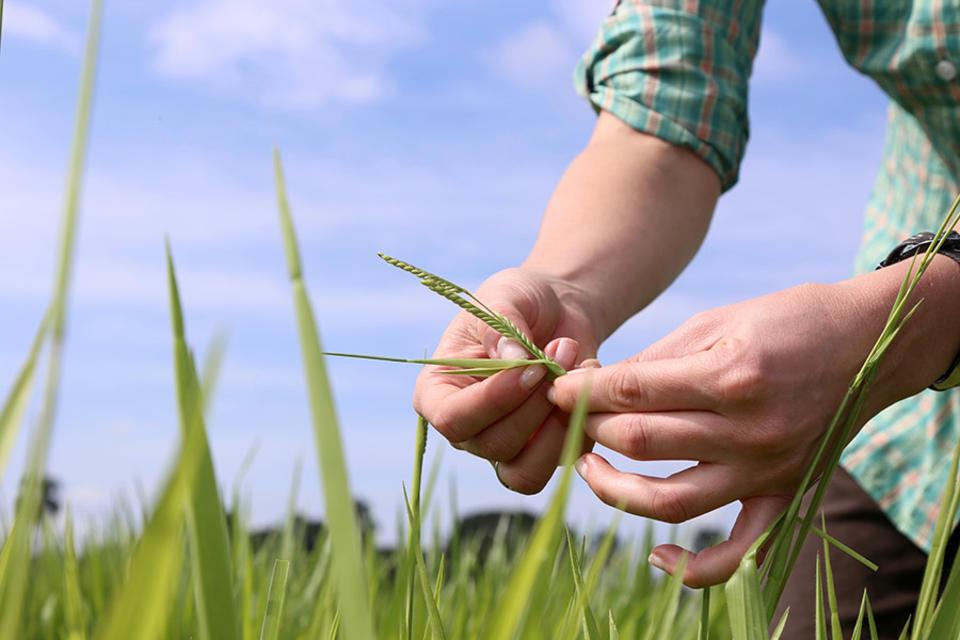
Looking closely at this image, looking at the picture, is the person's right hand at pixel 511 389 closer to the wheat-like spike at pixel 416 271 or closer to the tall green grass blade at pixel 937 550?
the wheat-like spike at pixel 416 271

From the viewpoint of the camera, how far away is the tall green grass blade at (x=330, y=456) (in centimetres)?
25

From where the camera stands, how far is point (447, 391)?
85 cm

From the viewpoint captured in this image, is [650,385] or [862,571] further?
[862,571]

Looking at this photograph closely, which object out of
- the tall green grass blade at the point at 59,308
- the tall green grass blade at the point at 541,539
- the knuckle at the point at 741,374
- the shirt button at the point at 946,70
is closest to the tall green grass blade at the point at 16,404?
the tall green grass blade at the point at 59,308

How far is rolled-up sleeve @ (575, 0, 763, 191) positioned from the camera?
45.6 inches

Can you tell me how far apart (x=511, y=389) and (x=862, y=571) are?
86 centimetres

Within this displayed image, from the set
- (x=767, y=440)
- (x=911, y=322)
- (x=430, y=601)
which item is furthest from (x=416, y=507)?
(x=911, y=322)

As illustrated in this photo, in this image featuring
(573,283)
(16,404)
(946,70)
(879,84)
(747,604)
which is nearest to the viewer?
(16,404)

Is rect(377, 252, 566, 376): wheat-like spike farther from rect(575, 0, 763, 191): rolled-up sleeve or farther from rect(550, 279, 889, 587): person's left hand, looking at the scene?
rect(575, 0, 763, 191): rolled-up sleeve

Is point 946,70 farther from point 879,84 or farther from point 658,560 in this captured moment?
point 658,560

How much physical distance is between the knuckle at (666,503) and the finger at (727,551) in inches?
1.0

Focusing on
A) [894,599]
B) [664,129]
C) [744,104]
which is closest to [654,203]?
[664,129]

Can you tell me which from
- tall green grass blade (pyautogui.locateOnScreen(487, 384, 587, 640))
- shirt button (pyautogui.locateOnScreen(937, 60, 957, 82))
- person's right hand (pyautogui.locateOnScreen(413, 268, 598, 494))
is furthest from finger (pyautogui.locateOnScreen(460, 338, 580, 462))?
A: shirt button (pyautogui.locateOnScreen(937, 60, 957, 82))

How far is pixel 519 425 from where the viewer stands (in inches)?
31.8
